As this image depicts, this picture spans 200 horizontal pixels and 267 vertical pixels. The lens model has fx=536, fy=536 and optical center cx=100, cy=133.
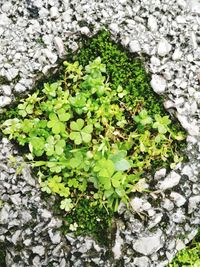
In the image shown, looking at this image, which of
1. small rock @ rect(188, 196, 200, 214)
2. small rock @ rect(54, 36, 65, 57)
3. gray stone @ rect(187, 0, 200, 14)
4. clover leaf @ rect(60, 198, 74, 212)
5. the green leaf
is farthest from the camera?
gray stone @ rect(187, 0, 200, 14)

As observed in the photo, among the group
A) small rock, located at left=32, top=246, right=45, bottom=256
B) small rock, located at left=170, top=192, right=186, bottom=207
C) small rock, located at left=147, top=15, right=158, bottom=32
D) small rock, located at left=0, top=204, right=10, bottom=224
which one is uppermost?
small rock, located at left=147, top=15, right=158, bottom=32

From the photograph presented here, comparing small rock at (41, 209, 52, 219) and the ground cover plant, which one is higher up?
the ground cover plant

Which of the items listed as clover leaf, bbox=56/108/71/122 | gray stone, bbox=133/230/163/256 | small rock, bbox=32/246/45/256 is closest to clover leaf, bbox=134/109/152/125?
clover leaf, bbox=56/108/71/122

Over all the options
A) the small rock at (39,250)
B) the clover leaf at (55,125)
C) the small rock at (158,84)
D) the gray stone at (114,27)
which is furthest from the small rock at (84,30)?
the small rock at (39,250)

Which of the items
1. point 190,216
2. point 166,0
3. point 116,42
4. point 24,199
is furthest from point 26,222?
point 166,0

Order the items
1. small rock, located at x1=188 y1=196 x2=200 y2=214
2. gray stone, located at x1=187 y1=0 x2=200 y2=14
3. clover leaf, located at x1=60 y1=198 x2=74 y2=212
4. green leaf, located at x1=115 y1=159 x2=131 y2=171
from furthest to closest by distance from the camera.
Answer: gray stone, located at x1=187 y1=0 x2=200 y2=14
small rock, located at x1=188 y1=196 x2=200 y2=214
clover leaf, located at x1=60 y1=198 x2=74 y2=212
green leaf, located at x1=115 y1=159 x2=131 y2=171

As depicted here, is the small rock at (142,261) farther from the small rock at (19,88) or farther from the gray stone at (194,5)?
the gray stone at (194,5)

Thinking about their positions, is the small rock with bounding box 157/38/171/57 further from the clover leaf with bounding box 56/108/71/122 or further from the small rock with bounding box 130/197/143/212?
the small rock with bounding box 130/197/143/212

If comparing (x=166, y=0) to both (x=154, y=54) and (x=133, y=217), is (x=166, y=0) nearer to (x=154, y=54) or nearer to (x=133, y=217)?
(x=154, y=54)
